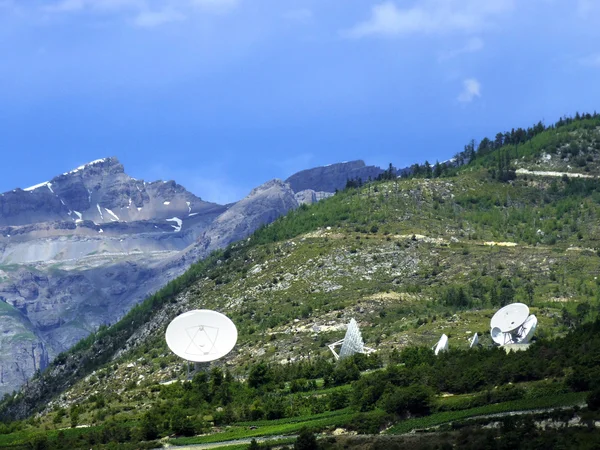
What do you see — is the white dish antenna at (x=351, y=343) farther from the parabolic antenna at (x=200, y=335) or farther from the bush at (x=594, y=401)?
the bush at (x=594, y=401)

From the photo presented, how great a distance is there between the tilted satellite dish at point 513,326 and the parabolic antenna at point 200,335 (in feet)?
107

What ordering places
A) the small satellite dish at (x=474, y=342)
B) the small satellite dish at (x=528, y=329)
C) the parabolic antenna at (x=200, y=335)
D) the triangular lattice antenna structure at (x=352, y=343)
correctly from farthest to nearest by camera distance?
the triangular lattice antenna structure at (x=352, y=343) → the parabolic antenna at (x=200, y=335) → the small satellite dish at (x=474, y=342) → the small satellite dish at (x=528, y=329)

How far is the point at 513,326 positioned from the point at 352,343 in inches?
838

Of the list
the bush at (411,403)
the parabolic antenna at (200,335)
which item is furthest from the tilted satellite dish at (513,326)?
the bush at (411,403)

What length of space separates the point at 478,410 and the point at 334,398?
22.5m

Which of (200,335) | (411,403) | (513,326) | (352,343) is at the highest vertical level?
(200,335)

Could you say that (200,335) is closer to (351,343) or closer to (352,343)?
(351,343)

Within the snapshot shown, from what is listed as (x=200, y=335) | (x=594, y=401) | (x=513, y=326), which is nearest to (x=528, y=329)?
(x=513, y=326)

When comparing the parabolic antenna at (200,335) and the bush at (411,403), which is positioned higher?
the parabolic antenna at (200,335)

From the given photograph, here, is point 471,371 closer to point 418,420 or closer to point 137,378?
point 418,420

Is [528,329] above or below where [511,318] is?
below

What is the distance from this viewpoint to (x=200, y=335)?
151 m

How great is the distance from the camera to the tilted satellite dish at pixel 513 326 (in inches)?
5723

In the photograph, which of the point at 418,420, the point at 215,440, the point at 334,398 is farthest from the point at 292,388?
the point at 418,420
